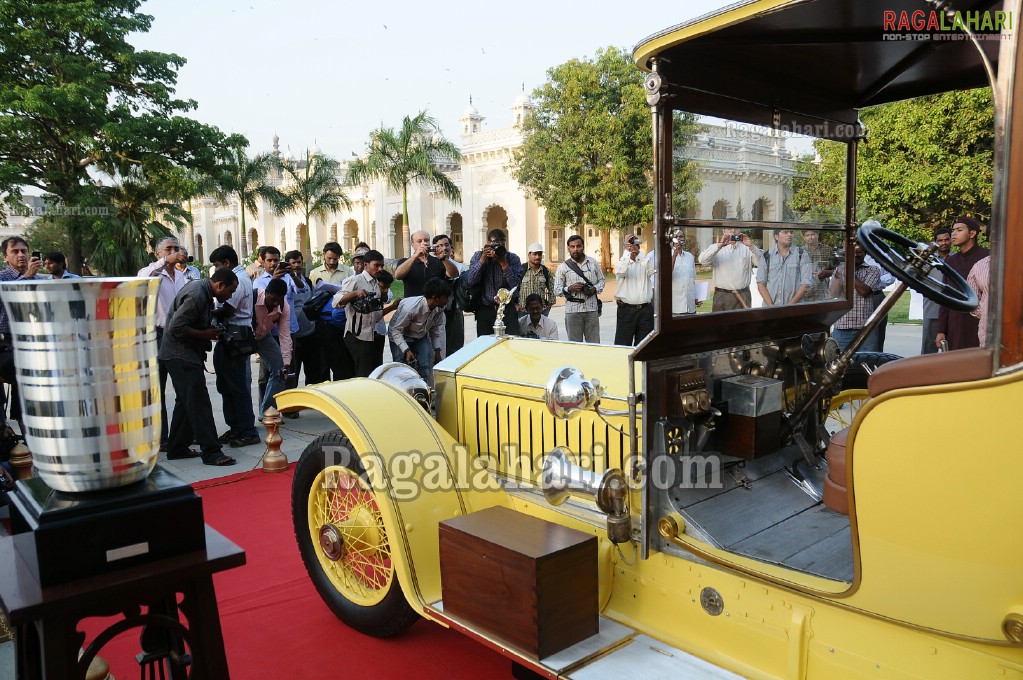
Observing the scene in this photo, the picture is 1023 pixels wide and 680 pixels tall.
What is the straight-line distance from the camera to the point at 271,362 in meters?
6.80

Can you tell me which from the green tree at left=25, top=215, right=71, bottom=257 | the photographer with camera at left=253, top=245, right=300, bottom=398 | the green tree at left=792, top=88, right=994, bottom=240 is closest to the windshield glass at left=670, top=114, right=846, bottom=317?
the photographer with camera at left=253, top=245, right=300, bottom=398

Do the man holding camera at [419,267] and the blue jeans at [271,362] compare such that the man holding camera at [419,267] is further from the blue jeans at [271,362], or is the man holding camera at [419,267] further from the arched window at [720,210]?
the arched window at [720,210]

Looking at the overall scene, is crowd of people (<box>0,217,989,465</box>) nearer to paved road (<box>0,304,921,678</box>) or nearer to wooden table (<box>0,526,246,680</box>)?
paved road (<box>0,304,921,678</box>)

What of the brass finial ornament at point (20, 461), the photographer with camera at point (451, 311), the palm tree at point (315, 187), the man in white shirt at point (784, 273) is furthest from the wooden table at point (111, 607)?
the palm tree at point (315, 187)

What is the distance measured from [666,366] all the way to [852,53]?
4.40ft

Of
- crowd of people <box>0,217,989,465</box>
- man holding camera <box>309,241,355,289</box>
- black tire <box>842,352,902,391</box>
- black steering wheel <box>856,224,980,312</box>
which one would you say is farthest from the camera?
man holding camera <box>309,241,355,289</box>

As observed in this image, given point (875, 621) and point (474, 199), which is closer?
point (875, 621)

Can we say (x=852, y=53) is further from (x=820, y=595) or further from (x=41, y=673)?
(x=41, y=673)

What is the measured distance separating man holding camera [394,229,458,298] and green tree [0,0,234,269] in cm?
1844

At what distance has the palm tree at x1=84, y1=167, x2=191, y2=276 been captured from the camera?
2261 centimetres

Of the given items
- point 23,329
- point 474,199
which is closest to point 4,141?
point 474,199

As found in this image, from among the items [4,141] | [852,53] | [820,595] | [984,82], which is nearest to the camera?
[820,595]

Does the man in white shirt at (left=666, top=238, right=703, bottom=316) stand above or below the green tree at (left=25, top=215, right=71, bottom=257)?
below

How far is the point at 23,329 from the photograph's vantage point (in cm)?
182
